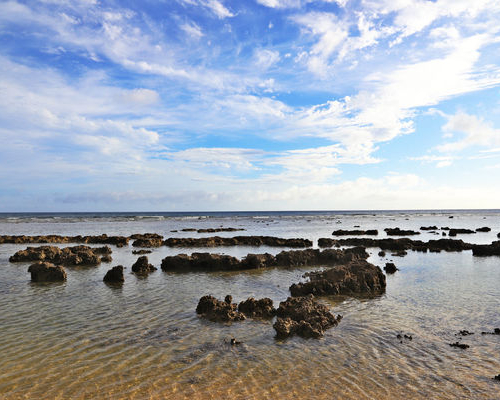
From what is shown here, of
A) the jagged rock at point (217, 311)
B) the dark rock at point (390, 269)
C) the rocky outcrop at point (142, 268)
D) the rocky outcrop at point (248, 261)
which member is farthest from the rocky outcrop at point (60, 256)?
the dark rock at point (390, 269)

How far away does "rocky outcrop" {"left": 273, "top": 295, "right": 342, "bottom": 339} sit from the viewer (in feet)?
33.5

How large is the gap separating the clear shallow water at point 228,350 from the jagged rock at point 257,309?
0.73 metres

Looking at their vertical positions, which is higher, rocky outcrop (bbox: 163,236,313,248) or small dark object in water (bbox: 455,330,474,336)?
rocky outcrop (bbox: 163,236,313,248)

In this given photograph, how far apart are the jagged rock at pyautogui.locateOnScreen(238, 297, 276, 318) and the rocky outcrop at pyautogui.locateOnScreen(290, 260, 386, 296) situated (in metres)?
3.20

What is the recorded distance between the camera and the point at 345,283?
15844 mm

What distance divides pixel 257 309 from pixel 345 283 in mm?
5389

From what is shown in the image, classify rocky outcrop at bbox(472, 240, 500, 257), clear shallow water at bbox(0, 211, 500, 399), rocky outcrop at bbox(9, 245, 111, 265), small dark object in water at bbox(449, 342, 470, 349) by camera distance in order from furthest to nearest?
rocky outcrop at bbox(472, 240, 500, 257) < rocky outcrop at bbox(9, 245, 111, 265) < small dark object in water at bbox(449, 342, 470, 349) < clear shallow water at bbox(0, 211, 500, 399)

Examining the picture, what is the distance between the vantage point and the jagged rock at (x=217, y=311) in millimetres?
11602

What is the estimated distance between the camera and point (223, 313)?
11.8 metres

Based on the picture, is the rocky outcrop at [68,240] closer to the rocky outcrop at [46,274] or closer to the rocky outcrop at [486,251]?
the rocky outcrop at [46,274]

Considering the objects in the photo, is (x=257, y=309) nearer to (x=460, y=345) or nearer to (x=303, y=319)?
(x=303, y=319)

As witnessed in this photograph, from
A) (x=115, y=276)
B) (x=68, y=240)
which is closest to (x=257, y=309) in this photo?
(x=115, y=276)

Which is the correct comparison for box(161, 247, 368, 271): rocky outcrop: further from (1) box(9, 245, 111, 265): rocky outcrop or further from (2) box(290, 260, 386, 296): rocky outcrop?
(2) box(290, 260, 386, 296): rocky outcrop

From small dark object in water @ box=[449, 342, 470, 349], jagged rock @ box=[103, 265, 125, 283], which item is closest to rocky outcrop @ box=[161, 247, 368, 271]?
jagged rock @ box=[103, 265, 125, 283]
